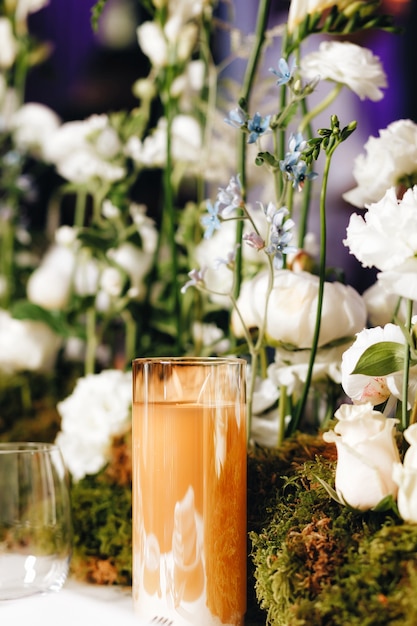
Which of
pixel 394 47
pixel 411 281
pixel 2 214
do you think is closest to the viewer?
pixel 411 281

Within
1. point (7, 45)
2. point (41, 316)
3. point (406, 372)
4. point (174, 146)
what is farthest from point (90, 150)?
point (406, 372)

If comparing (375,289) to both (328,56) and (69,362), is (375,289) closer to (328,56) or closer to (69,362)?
(328,56)

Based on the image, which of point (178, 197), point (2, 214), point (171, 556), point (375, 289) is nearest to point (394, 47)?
point (178, 197)

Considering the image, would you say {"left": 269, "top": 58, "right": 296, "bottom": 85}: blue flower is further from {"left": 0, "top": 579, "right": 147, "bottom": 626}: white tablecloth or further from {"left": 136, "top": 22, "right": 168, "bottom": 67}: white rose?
{"left": 0, "top": 579, "right": 147, "bottom": 626}: white tablecloth

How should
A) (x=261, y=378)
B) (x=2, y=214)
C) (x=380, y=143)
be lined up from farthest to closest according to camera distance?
(x=2, y=214) < (x=261, y=378) < (x=380, y=143)

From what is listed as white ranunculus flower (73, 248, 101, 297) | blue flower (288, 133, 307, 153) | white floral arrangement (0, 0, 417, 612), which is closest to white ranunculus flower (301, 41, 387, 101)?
white floral arrangement (0, 0, 417, 612)

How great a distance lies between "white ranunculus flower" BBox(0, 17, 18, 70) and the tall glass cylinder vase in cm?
75

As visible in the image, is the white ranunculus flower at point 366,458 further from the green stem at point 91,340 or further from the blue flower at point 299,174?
the green stem at point 91,340

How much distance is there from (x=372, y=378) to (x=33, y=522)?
323mm

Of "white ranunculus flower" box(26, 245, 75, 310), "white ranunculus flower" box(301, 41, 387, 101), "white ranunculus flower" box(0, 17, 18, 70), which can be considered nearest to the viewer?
"white ranunculus flower" box(301, 41, 387, 101)

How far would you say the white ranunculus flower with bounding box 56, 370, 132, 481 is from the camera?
82 cm

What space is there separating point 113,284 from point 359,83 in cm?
39

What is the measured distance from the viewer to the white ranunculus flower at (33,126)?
1220 millimetres

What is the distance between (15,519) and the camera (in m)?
0.69
